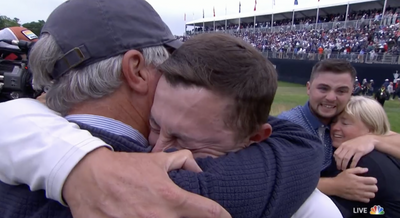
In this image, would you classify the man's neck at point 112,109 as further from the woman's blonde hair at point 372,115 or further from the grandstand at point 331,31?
the grandstand at point 331,31

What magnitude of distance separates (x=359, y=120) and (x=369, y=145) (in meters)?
Answer: 0.40

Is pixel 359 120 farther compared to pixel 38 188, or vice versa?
pixel 359 120

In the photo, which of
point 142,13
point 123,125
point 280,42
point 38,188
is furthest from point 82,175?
point 280,42

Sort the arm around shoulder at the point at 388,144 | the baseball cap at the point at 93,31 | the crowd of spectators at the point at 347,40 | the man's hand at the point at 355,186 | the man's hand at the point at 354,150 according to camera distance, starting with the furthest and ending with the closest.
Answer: the crowd of spectators at the point at 347,40
the arm around shoulder at the point at 388,144
the man's hand at the point at 354,150
the man's hand at the point at 355,186
the baseball cap at the point at 93,31

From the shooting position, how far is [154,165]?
2.87 feet

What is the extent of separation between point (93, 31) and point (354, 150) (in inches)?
78.4

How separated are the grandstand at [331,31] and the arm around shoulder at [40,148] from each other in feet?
71.8

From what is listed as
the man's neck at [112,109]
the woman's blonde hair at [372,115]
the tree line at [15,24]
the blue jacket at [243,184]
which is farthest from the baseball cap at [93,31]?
the tree line at [15,24]

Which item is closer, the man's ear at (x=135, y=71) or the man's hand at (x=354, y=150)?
the man's ear at (x=135, y=71)

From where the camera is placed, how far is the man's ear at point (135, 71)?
116 cm

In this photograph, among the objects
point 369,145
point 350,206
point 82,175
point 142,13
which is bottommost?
point 350,206

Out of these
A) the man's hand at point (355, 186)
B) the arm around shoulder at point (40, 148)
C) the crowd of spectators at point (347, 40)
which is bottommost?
the crowd of spectators at point (347, 40)

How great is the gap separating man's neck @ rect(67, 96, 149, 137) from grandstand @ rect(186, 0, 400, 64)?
21608 millimetres

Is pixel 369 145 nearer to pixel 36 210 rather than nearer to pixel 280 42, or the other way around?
pixel 36 210
